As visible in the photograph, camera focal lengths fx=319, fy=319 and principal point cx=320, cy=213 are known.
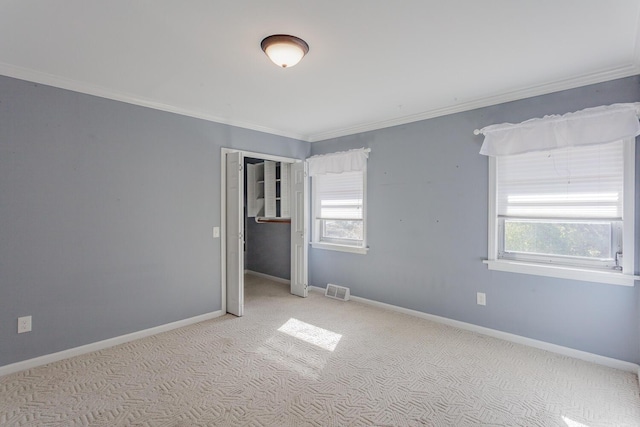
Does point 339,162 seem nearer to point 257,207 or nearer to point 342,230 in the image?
point 342,230

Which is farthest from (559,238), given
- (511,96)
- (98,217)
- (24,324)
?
(24,324)

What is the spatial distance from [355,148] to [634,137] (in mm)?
2864

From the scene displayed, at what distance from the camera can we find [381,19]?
1.96 meters

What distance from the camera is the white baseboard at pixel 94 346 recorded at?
2648 millimetres

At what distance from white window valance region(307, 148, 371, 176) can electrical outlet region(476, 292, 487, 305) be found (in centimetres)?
212

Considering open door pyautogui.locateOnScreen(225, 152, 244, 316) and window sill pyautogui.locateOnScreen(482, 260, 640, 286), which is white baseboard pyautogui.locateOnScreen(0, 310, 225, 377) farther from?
window sill pyautogui.locateOnScreen(482, 260, 640, 286)

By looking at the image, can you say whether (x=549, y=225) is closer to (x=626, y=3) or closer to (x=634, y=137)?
(x=634, y=137)

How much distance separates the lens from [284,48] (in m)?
2.18

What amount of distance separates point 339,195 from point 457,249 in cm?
190

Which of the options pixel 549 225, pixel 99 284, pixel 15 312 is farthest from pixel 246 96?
pixel 549 225

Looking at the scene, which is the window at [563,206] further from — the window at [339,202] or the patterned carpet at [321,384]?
the window at [339,202]

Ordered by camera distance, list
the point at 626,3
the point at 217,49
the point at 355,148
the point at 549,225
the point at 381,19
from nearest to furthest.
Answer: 1. the point at 626,3
2. the point at 381,19
3. the point at 217,49
4. the point at 549,225
5. the point at 355,148

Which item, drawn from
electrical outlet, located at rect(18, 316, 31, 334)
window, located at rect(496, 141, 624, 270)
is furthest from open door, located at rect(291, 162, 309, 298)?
electrical outlet, located at rect(18, 316, 31, 334)

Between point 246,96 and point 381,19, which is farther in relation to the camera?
point 246,96
